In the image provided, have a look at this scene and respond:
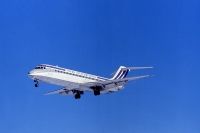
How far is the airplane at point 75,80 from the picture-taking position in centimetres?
5484

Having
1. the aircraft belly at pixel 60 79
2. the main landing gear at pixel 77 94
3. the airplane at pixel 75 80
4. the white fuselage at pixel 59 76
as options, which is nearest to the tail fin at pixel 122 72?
the airplane at pixel 75 80

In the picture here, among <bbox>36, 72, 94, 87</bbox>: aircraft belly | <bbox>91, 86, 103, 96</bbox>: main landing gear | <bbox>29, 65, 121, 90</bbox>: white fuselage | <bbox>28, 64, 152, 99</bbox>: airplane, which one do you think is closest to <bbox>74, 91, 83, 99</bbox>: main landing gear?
<bbox>28, 64, 152, 99</bbox>: airplane

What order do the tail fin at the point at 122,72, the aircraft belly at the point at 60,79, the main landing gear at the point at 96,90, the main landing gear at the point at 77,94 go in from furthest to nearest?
the tail fin at the point at 122,72 < the main landing gear at the point at 77,94 < the main landing gear at the point at 96,90 < the aircraft belly at the point at 60,79

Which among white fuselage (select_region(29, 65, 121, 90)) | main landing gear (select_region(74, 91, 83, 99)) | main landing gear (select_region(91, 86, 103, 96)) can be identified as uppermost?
white fuselage (select_region(29, 65, 121, 90))

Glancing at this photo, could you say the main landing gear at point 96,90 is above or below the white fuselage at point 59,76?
below

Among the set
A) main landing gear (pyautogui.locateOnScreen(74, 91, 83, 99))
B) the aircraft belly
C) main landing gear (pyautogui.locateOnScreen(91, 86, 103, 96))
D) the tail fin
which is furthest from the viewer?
the tail fin

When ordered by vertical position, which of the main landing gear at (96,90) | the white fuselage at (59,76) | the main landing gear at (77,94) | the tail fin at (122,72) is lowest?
the main landing gear at (96,90)

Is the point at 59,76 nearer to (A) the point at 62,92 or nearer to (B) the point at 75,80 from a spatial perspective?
(B) the point at 75,80

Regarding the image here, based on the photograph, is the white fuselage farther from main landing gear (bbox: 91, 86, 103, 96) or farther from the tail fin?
the tail fin

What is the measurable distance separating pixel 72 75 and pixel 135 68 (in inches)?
271

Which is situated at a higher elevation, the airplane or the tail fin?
the tail fin

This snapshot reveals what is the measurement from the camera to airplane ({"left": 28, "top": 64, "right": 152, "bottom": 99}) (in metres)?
54.8

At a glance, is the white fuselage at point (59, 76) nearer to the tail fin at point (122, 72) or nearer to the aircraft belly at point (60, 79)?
the aircraft belly at point (60, 79)

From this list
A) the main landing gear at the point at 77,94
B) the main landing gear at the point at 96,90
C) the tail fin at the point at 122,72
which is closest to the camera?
the main landing gear at the point at 96,90
